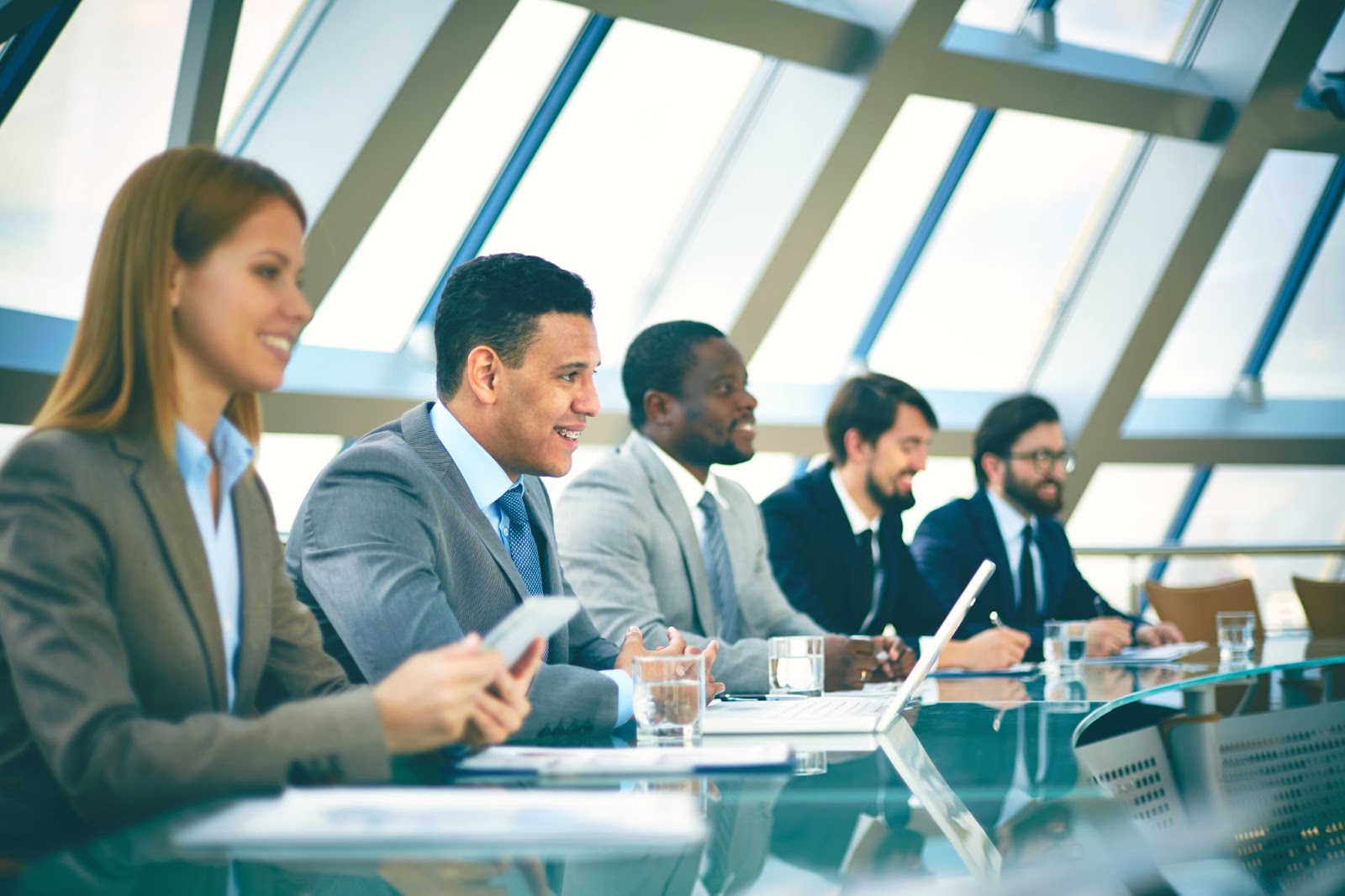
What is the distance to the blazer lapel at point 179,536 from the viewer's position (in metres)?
1.28

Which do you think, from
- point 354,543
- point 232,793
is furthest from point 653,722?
point 232,793

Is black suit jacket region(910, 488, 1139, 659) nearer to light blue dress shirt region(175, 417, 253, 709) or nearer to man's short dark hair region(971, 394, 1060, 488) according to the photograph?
man's short dark hair region(971, 394, 1060, 488)

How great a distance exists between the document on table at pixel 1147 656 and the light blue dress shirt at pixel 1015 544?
54cm

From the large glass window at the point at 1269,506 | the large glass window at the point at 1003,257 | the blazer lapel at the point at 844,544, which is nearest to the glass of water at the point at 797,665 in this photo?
the blazer lapel at the point at 844,544

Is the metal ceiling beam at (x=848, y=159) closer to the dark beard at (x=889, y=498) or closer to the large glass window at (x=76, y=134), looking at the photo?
the dark beard at (x=889, y=498)

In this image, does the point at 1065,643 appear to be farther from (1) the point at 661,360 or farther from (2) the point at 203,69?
(2) the point at 203,69

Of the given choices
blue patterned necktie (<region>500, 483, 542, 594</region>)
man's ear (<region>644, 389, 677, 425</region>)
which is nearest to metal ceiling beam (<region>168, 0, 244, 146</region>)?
man's ear (<region>644, 389, 677, 425</region>)

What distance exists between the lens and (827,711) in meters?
1.91

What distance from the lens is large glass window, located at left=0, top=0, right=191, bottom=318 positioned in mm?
4938

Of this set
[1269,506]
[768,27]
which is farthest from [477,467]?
[1269,506]

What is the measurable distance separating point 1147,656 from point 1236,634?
0.30m

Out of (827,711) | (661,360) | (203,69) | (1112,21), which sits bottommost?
(827,711)

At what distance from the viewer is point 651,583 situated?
2.83 meters

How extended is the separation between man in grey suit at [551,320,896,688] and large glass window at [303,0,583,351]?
346 cm
